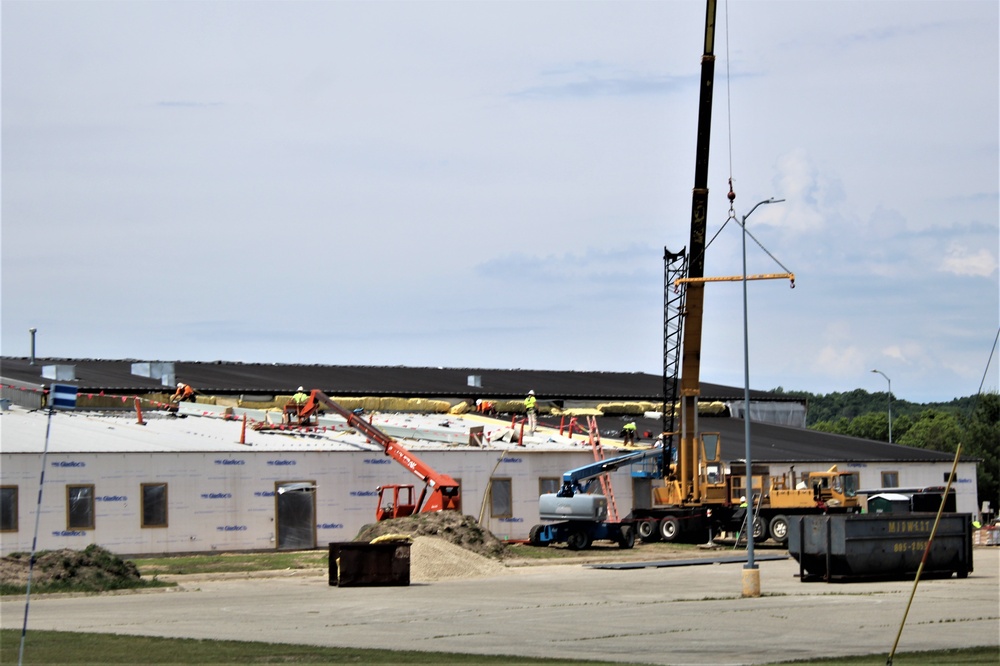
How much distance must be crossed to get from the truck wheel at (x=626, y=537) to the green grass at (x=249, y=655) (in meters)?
31.7

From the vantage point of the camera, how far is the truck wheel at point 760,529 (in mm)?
52531

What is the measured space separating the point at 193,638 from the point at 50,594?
11.2 metres

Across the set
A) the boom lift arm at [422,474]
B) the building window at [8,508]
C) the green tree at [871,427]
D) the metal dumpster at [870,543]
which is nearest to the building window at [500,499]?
the boom lift arm at [422,474]

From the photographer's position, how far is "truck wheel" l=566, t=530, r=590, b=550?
5247cm

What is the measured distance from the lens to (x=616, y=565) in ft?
148

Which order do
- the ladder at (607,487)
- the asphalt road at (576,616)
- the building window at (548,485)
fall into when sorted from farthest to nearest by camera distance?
1. the building window at (548,485)
2. the ladder at (607,487)
3. the asphalt road at (576,616)

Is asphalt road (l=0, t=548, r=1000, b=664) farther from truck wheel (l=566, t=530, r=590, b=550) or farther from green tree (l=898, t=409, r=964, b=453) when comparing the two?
green tree (l=898, t=409, r=964, b=453)

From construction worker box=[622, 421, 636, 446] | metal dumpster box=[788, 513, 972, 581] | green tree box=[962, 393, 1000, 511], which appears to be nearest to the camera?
metal dumpster box=[788, 513, 972, 581]

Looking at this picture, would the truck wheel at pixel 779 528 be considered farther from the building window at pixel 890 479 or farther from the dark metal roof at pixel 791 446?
the building window at pixel 890 479

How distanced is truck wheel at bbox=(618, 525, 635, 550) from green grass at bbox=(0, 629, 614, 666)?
3160cm

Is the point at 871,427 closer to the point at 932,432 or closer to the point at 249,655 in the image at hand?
the point at 932,432

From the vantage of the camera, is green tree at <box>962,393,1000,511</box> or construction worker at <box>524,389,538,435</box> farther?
green tree at <box>962,393,1000,511</box>

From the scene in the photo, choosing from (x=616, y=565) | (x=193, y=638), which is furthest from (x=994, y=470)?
(x=193, y=638)

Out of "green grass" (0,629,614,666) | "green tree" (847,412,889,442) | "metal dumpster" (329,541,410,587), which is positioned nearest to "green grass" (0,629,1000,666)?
"green grass" (0,629,614,666)
